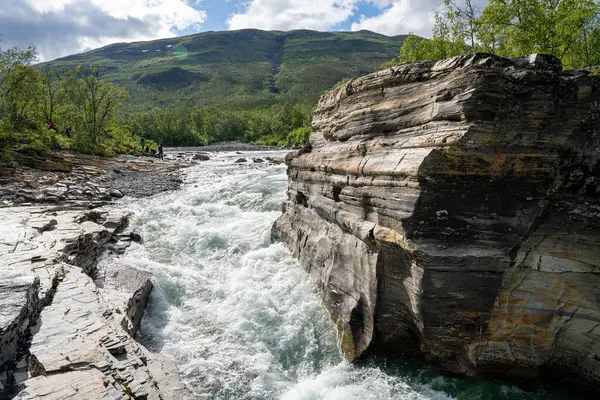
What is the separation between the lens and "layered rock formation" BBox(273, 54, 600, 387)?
8.27 metres

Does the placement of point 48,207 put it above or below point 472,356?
above

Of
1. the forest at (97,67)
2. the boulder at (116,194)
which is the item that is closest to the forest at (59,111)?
the forest at (97,67)

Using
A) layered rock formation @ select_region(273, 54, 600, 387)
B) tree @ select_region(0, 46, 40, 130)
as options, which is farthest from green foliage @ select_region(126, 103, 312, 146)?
layered rock formation @ select_region(273, 54, 600, 387)

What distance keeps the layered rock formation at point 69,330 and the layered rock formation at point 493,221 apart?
19.6 ft

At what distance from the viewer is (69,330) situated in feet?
28.2

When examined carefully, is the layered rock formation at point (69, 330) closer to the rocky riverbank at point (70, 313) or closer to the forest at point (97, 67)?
the rocky riverbank at point (70, 313)

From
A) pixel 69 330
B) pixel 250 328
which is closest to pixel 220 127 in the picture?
pixel 250 328

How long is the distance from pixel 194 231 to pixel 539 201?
54.6 ft

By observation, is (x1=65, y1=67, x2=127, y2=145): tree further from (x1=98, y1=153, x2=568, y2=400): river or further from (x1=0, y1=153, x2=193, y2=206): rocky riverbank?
(x1=98, y1=153, x2=568, y2=400): river

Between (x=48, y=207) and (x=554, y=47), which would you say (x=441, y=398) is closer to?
(x=48, y=207)

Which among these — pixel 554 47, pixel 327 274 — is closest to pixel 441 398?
pixel 327 274

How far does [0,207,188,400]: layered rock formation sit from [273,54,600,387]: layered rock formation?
5.96 metres

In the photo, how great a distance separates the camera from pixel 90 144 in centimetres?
4553

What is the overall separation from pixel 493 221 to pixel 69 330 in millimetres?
10716
